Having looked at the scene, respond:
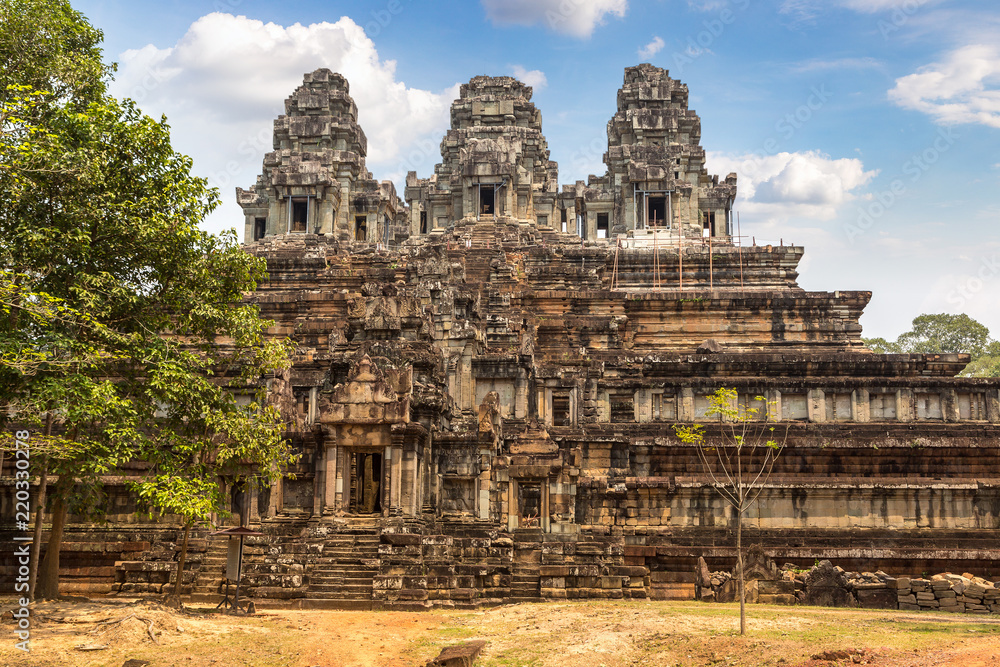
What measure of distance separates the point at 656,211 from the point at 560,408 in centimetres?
2791

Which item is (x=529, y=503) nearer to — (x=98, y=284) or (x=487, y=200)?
(x=98, y=284)

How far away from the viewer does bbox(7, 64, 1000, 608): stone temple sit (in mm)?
20641

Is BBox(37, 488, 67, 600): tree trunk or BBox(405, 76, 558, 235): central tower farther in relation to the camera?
BBox(405, 76, 558, 235): central tower

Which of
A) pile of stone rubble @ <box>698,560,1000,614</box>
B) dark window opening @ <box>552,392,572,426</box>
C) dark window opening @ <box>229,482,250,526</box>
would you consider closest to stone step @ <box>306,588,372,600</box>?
dark window opening @ <box>229,482,250,526</box>

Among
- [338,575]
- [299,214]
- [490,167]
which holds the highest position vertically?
[490,167]

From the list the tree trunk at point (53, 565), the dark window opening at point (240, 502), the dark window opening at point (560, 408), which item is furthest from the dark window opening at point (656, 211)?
the tree trunk at point (53, 565)

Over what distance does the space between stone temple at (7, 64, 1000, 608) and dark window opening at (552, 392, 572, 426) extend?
0.07m

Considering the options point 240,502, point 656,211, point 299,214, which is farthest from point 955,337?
point 240,502

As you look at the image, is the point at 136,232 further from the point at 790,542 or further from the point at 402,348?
the point at 790,542

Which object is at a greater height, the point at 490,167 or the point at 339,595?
the point at 490,167

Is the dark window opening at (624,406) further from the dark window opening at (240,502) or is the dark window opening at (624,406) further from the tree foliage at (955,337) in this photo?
the tree foliage at (955,337)

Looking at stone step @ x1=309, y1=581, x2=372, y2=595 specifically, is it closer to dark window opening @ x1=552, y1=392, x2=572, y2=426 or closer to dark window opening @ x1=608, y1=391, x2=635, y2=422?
dark window opening @ x1=552, y1=392, x2=572, y2=426

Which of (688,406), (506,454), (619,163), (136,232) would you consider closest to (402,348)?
(506,454)

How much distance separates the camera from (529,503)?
22719mm
